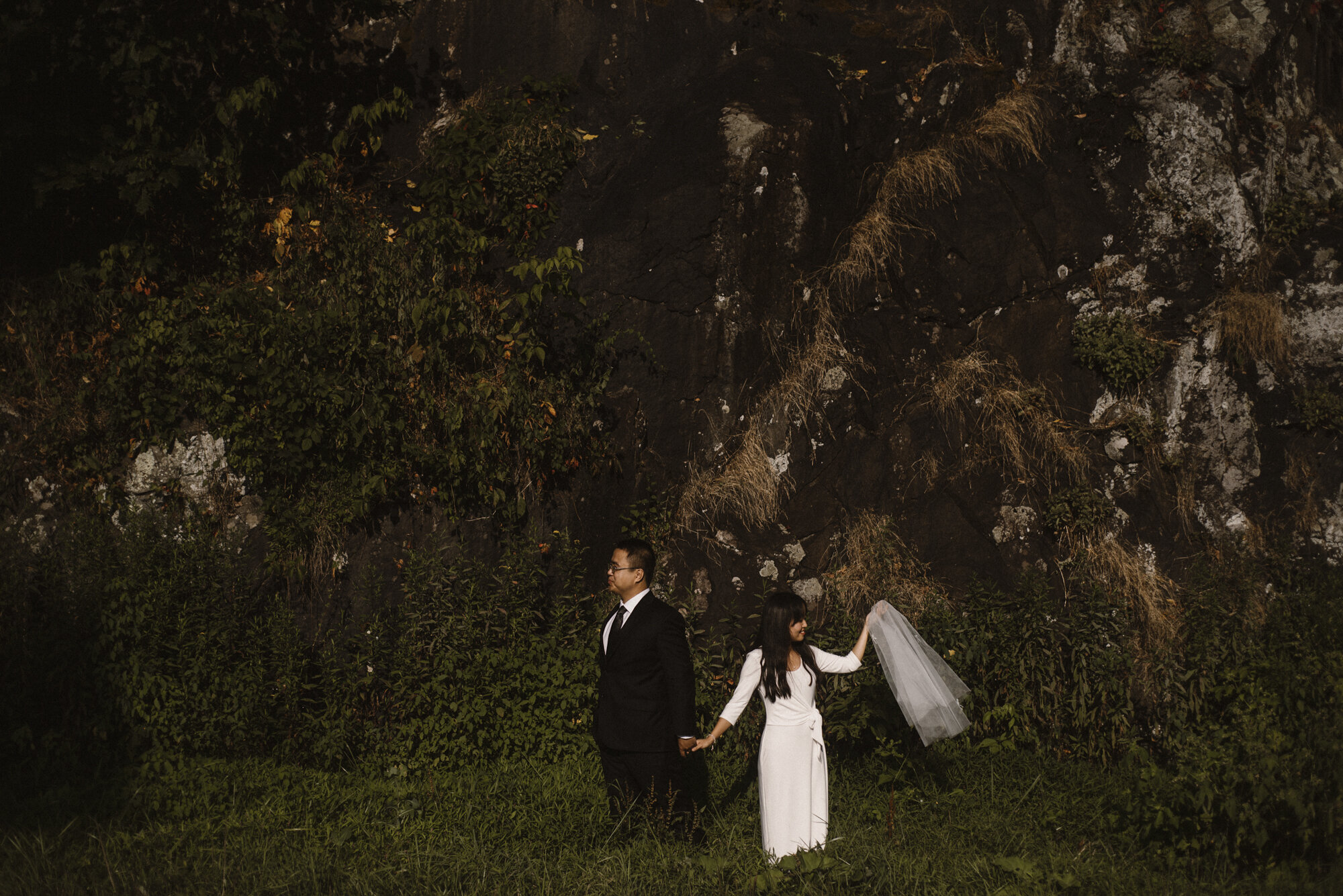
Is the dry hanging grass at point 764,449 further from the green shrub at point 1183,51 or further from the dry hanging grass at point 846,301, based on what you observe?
the green shrub at point 1183,51

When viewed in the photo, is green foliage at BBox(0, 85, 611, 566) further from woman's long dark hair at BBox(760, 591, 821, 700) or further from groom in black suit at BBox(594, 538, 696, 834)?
woman's long dark hair at BBox(760, 591, 821, 700)

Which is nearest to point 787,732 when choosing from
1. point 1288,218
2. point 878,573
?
point 878,573

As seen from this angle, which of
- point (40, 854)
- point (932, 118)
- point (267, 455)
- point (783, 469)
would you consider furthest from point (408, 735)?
point (932, 118)

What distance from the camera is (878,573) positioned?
6812 mm

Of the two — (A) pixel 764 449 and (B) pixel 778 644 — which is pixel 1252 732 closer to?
(B) pixel 778 644

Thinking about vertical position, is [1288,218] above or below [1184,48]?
below

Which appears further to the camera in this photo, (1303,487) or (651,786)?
(1303,487)

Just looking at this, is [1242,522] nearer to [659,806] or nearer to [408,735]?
[659,806]

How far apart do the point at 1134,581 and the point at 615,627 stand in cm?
433

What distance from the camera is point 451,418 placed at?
6.67 m

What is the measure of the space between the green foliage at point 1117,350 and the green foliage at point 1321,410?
1123 millimetres

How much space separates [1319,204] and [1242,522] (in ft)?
11.0

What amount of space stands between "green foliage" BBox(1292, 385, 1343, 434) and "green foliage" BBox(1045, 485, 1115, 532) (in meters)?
1.74

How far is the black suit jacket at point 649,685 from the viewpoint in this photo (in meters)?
4.57
